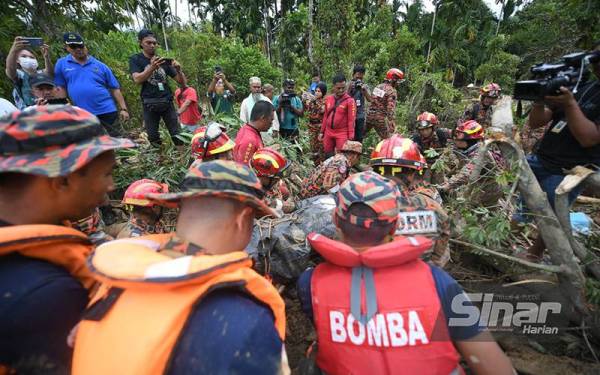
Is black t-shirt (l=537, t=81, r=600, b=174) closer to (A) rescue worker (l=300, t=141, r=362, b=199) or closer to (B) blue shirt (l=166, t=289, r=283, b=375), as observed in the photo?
(A) rescue worker (l=300, t=141, r=362, b=199)

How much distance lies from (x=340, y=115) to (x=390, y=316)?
220 inches

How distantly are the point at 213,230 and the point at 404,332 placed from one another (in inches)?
38.6

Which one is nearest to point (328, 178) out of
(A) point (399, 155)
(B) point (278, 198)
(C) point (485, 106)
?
(B) point (278, 198)

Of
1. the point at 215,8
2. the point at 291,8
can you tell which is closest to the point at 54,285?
the point at 291,8

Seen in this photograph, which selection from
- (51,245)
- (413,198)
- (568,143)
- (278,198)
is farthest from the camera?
(278,198)

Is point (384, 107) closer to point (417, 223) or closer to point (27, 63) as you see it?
point (417, 223)

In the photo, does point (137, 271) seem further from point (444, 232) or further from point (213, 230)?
point (444, 232)

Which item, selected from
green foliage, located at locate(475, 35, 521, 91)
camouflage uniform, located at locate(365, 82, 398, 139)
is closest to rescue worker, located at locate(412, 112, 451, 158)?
camouflage uniform, located at locate(365, 82, 398, 139)

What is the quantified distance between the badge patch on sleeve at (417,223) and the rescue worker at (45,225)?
192cm

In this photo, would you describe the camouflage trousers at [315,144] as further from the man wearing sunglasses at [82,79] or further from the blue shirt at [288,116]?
the man wearing sunglasses at [82,79]

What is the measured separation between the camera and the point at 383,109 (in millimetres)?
7879

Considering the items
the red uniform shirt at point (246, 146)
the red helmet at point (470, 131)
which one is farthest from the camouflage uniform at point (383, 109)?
the red uniform shirt at point (246, 146)

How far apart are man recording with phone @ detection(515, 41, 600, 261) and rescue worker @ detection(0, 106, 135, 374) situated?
9.79 ft

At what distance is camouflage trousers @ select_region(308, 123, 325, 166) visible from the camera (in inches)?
299
